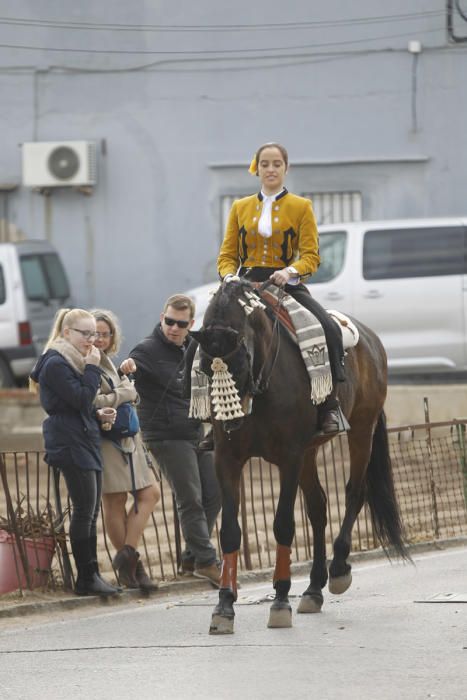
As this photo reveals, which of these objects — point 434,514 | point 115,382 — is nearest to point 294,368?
point 115,382

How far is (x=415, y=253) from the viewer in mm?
20172

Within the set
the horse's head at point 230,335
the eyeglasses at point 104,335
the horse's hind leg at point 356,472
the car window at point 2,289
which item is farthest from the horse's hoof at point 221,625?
the car window at point 2,289

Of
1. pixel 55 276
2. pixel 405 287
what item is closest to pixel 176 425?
pixel 405 287

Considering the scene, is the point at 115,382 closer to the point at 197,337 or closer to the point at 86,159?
the point at 197,337

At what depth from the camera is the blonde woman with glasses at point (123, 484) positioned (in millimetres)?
11000

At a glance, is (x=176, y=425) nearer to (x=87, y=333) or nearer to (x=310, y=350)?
(x=87, y=333)

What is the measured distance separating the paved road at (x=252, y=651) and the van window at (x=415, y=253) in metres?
9.11

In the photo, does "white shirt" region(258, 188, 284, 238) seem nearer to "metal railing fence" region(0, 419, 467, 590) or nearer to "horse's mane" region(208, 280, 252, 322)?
"horse's mane" region(208, 280, 252, 322)

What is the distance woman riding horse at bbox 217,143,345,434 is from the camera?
33.4ft

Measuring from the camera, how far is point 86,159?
23.7 metres

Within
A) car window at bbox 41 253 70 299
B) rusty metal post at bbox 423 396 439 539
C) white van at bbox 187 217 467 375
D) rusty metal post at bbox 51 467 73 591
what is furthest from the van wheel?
rusty metal post at bbox 51 467 73 591

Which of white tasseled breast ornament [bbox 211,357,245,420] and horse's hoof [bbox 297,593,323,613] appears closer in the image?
white tasseled breast ornament [bbox 211,357,245,420]

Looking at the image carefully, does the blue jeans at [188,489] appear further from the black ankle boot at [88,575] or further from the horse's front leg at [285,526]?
the horse's front leg at [285,526]

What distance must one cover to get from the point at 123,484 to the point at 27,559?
2.68ft
